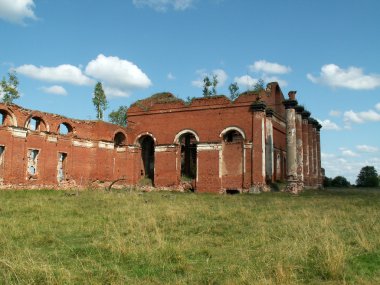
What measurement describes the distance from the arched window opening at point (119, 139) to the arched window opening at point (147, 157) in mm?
2092

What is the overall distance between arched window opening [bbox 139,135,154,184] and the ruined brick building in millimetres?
91

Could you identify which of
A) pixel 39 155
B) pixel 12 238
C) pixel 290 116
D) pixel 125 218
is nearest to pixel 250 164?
pixel 290 116

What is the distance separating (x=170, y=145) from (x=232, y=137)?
5049mm

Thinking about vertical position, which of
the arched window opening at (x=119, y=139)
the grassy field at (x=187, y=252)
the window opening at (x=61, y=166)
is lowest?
the grassy field at (x=187, y=252)

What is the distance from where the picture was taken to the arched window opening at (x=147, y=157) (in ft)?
108

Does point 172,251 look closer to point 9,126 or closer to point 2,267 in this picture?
point 2,267

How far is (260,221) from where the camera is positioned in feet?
35.4

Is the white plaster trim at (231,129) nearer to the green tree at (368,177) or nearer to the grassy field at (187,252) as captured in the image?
the grassy field at (187,252)

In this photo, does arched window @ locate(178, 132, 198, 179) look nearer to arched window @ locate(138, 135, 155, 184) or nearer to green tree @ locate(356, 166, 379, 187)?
arched window @ locate(138, 135, 155, 184)

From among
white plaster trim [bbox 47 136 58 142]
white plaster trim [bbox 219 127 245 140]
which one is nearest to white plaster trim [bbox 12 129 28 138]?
white plaster trim [bbox 47 136 58 142]

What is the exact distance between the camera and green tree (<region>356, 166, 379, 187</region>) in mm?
47688

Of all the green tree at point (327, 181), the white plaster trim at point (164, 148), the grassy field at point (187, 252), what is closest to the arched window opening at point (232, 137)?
the white plaster trim at point (164, 148)

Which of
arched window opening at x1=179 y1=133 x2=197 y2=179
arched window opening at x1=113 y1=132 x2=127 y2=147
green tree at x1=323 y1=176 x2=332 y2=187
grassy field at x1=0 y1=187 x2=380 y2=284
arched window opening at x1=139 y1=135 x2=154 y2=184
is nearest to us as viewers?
grassy field at x1=0 y1=187 x2=380 y2=284

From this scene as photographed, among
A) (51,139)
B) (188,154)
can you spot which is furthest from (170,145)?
(51,139)
